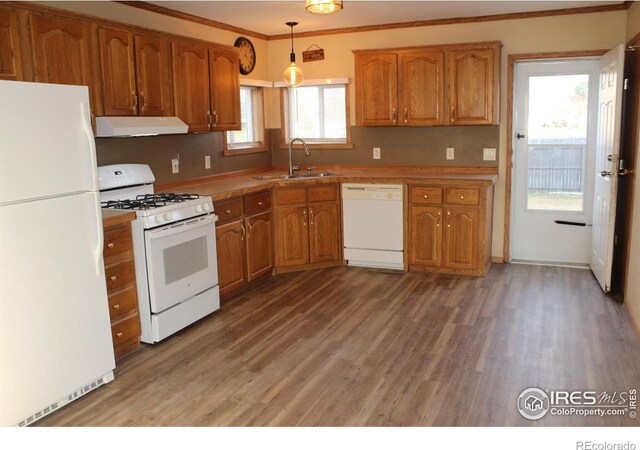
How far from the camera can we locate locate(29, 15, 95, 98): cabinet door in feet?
10.9

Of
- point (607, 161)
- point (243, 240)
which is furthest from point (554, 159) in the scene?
point (243, 240)

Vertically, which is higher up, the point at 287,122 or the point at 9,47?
the point at 9,47

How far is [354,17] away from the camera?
208 inches

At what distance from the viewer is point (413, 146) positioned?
19.0ft

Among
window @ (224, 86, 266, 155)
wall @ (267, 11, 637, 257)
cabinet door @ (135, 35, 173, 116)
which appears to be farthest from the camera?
window @ (224, 86, 266, 155)

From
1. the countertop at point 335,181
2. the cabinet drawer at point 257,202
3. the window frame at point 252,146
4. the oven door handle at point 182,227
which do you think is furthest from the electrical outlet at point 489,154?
the oven door handle at point 182,227

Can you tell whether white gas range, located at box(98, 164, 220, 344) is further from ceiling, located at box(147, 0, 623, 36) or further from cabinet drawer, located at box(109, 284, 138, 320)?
ceiling, located at box(147, 0, 623, 36)

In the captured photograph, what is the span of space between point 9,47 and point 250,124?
314 cm

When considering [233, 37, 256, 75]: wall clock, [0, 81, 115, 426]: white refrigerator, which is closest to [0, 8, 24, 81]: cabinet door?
[0, 81, 115, 426]: white refrigerator

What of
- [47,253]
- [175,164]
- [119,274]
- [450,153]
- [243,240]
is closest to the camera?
[47,253]

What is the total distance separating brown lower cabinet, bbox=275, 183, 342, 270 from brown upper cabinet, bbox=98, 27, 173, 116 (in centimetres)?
148

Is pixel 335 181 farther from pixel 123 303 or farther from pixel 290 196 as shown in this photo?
pixel 123 303

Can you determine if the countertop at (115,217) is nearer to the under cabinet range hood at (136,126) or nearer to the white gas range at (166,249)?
the white gas range at (166,249)

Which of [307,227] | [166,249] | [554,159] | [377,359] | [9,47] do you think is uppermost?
[9,47]
